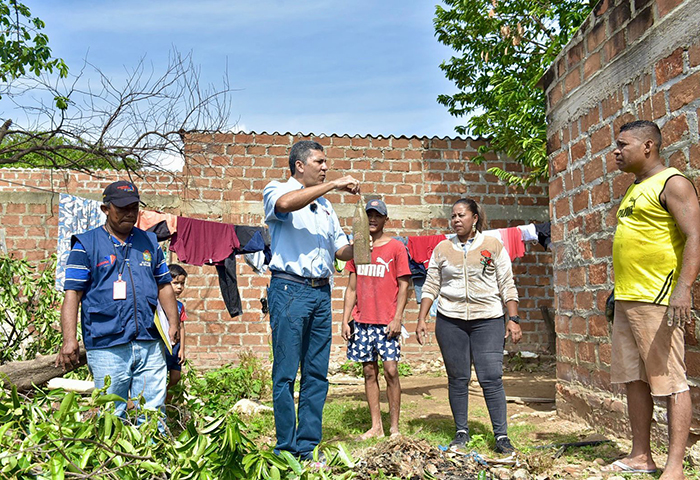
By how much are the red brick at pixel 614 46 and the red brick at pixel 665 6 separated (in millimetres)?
476

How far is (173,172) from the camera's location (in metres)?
8.70

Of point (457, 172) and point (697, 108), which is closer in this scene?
point (697, 108)

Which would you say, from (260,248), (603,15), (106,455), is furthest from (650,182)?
(260,248)

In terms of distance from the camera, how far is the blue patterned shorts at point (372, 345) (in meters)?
4.89

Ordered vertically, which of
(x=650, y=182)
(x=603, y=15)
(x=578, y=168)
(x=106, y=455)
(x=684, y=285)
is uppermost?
(x=603, y=15)

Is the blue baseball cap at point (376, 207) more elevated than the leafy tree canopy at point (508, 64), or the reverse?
the leafy tree canopy at point (508, 64)

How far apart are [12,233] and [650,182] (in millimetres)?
8278

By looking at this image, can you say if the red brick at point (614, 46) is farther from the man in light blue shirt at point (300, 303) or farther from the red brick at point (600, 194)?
the man in light blue shirt at point (300, 303)

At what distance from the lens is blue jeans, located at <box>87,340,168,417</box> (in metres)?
3.46

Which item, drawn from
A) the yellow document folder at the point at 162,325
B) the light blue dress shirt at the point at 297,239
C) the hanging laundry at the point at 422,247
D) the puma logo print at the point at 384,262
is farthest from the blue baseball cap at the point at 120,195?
the hanging laundry at the point at 422,247

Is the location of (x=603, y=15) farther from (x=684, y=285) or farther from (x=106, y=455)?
(x=106, y=455)

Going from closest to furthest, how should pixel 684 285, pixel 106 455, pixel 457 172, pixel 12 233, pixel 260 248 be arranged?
pixel 106 455 → pixel 684 285 → pixel 260 248 → pixel 12 233 → pixel 457 172

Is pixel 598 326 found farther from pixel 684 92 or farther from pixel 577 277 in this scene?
pixel 684 92

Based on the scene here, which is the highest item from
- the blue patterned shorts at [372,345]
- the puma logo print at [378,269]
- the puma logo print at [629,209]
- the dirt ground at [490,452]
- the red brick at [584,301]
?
the puma logo print at [629,209]
